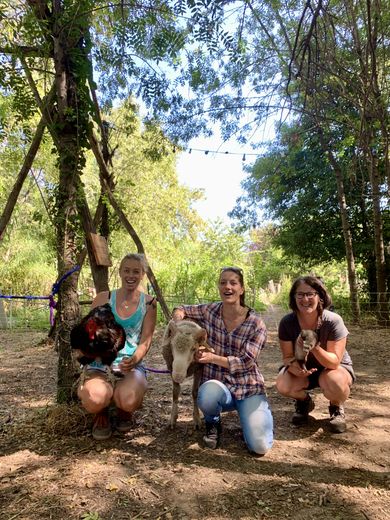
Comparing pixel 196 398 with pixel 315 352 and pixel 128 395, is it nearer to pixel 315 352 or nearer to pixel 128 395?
pixel 128 395

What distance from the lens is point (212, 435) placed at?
2652 millimetres

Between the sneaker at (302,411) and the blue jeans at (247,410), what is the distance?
0.55m

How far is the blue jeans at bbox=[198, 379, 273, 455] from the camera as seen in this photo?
99.0 inches

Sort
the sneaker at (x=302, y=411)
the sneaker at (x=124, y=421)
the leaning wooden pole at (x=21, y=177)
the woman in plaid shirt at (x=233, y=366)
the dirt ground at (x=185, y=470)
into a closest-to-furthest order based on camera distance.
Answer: the dirt ground at (x=185, y=470)
the woman in plaid shirt at (x=233, y=366)
the sneaker at (x=124, y=421)
the sneaker at (x=302, y=411)
the leaning wooden pole at (x=21, y=177)

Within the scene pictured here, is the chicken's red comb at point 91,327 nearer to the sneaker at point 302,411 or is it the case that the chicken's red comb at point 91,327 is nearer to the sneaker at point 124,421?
the sneaker at point 124,421

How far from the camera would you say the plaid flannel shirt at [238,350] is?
268 cm

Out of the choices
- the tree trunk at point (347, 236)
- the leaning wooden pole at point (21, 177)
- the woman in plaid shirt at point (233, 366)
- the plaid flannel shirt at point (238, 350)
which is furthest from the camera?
the tree trunk at point (347, 236)

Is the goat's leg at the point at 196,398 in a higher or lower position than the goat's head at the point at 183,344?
lower

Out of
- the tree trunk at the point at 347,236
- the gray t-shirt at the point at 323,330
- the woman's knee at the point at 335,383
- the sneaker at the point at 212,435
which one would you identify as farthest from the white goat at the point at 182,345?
the tree trunk at the point at 347,236

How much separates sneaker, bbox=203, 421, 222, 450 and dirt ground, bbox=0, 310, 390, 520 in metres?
0.06

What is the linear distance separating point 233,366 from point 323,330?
79 centimetres

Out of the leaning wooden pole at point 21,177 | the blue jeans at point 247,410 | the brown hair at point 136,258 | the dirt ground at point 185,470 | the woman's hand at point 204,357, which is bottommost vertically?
the dirt ground at point 185,470

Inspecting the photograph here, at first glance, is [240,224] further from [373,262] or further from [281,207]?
[373,262]

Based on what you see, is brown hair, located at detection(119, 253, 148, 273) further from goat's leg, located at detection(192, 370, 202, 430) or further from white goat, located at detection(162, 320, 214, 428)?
goat's leg, located at detection(192, 370, 202, 430)
